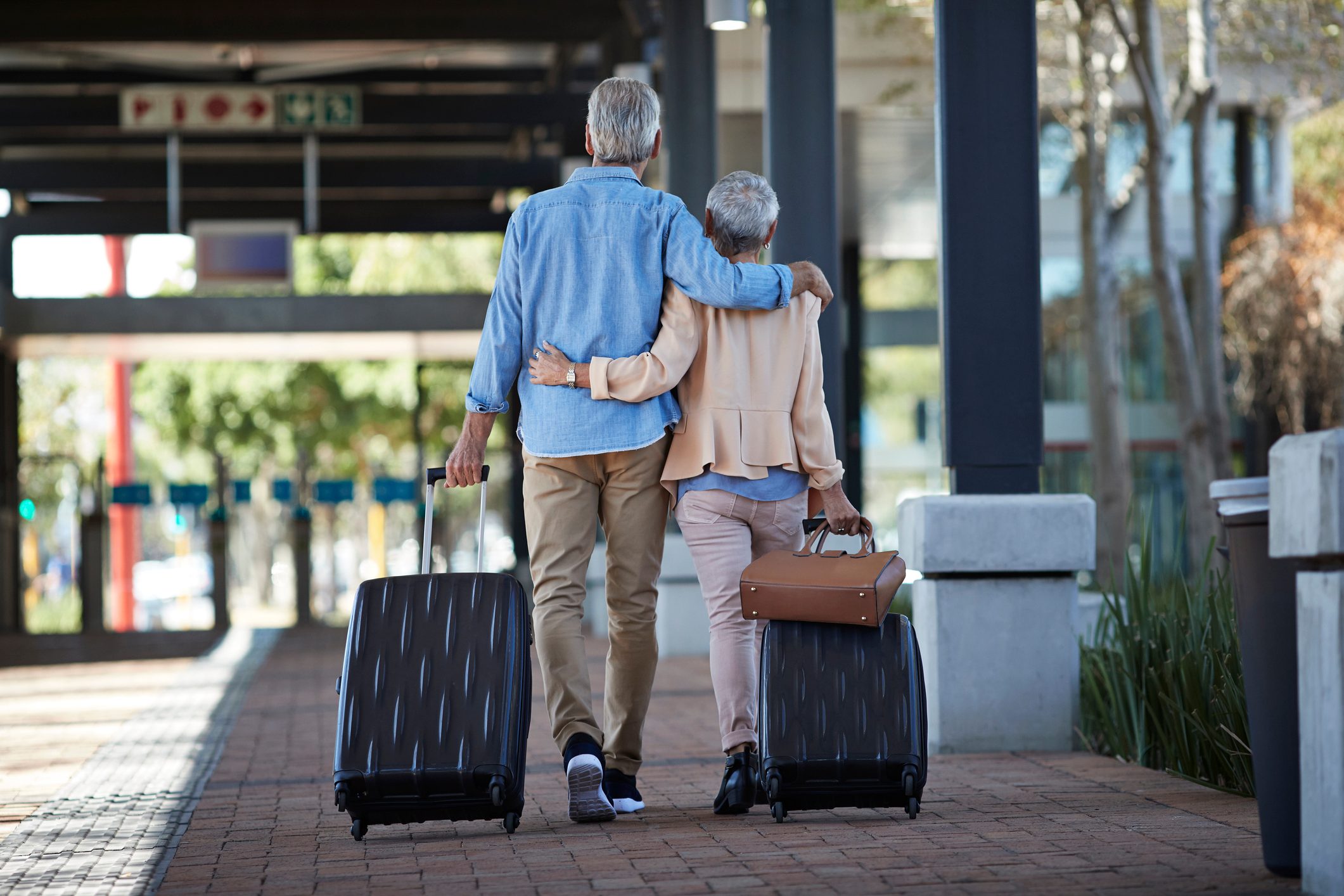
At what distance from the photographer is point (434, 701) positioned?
4211mm

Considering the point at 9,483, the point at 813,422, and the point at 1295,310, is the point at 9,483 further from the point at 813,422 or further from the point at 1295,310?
the point at 813,422

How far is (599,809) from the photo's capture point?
4.47 meters

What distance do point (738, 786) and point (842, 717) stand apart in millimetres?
428

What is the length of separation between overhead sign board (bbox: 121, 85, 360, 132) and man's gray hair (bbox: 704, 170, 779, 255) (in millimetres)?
12055

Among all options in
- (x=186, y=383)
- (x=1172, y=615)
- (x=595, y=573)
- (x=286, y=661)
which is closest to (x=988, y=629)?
(x=1172, y=615)

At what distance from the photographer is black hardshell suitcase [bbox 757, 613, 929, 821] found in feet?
14.1

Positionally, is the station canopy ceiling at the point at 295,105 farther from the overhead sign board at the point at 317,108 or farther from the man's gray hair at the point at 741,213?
the man's gray hair at the point at 741,213

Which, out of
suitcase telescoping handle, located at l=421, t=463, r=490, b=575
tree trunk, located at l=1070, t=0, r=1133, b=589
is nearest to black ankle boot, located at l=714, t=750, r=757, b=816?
suitcase telescoping handle, located at l=421, t=463, r=490, b=575

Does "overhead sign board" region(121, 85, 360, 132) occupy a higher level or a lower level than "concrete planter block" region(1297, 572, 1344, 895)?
higher

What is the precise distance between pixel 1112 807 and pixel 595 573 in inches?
417

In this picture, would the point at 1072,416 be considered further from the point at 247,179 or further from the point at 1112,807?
the point at 1112,807

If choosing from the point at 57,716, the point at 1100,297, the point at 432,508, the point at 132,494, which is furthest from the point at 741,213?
the point at 132,494

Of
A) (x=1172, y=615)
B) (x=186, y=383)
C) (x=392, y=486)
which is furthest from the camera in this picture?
(x=186, y=383)

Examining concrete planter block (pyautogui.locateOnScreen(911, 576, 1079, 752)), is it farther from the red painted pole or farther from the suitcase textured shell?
the red painted pole
